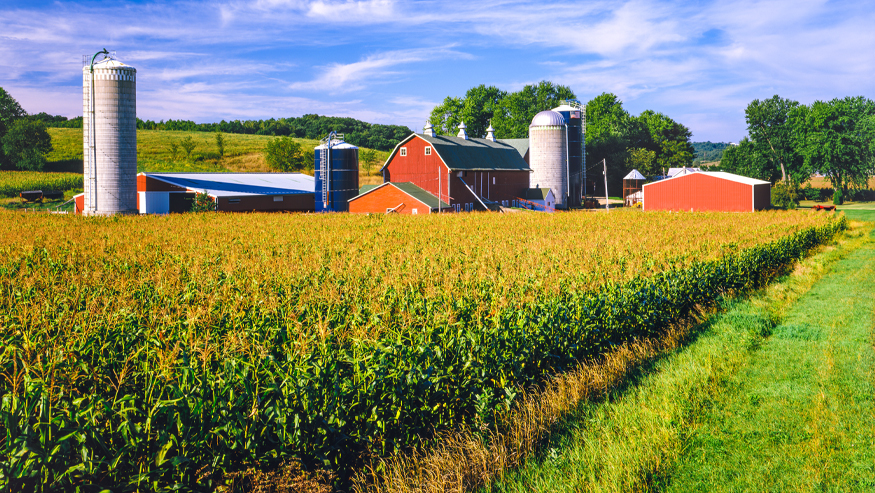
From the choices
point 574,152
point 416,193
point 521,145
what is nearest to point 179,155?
point 521,145

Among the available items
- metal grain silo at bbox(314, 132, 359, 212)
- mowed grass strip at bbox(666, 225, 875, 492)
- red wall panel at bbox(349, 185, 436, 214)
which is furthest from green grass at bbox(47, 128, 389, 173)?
mowed grass strip at bbox(666, 225, 875, 492)

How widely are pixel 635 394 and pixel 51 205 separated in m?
56.9

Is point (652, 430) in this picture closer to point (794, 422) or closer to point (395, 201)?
point (794, 422)

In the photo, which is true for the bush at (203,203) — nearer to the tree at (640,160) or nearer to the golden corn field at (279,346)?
the golden corn field at (279,346)

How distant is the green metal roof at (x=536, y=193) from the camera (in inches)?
2299

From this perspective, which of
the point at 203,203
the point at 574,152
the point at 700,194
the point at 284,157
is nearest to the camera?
the point at 203,203

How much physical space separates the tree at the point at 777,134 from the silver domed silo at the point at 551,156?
43434 mm

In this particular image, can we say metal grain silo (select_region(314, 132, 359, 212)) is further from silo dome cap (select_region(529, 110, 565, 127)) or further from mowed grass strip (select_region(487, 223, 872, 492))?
mowed grass strip (select_region(487, 223, 872, 492))

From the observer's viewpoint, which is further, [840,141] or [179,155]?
[179,155]

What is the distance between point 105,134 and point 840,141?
299 feet

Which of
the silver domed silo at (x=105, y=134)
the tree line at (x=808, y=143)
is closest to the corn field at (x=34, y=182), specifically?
the silver domed silo at (x=105, y=134)

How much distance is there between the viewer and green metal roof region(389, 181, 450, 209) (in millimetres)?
43375

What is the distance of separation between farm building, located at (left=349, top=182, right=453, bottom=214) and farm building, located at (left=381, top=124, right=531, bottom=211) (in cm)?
211

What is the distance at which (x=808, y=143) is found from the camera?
83.1 m
